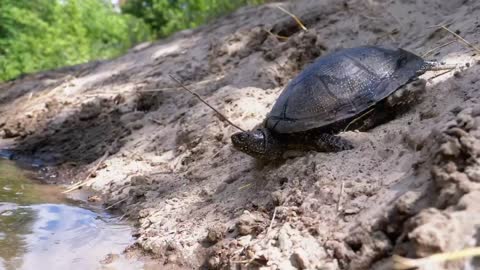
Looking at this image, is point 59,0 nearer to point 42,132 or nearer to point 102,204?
point 42,132

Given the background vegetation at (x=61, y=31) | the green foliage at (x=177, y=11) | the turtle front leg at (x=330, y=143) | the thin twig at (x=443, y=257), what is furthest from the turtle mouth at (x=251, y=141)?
the background vegetation at (x=61, y=31)

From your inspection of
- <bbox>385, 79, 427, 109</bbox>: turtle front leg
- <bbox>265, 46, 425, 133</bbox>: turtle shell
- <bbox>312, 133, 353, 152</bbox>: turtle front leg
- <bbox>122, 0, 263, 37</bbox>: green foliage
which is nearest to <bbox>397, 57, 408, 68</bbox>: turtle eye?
<bbox>265, 46, 425, 133</bbox>: turtle shell

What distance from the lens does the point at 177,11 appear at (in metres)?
14.9

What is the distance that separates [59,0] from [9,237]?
14.5 m

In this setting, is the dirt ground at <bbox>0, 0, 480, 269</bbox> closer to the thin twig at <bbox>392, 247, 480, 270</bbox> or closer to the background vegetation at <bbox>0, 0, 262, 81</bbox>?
the thin twig at <bbox>392, 247, 480, 270</bbox>

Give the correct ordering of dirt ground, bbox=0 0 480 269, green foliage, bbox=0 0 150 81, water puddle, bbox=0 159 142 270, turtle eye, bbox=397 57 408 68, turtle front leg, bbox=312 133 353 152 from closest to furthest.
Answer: dirt ground, bbox=0 0 480 269, water puddle, bbox=0 159 142 270, turtle front leg, bbox=312 133 353 152, turtle eye, bbox=397 57 408 68, green foliage, bbox=0 0 150 81

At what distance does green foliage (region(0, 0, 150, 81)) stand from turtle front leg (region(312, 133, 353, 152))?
10.1 meters

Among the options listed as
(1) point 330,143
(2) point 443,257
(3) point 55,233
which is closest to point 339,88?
(1) point 330,143

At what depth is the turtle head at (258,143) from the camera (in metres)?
3.35

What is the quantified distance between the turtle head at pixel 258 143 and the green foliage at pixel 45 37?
9873mm

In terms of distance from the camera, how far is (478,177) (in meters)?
2.17

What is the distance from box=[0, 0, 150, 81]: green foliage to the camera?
13.9m

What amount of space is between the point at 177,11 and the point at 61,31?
12.5ft

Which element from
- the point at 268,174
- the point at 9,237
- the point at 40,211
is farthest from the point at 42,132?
the point at 268,174
